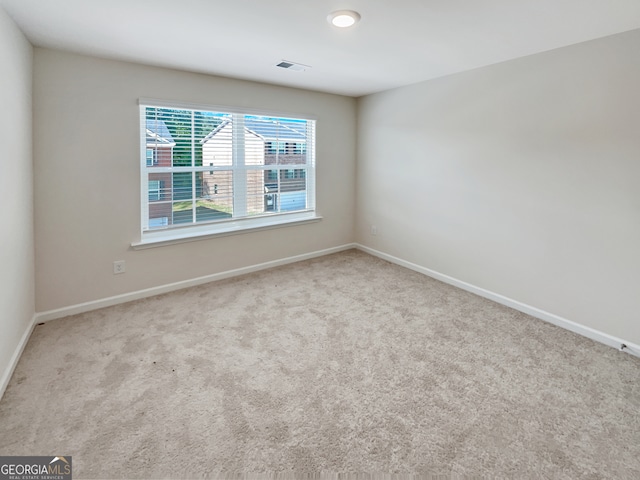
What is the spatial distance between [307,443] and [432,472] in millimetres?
579

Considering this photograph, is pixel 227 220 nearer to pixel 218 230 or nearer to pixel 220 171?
pixel 218 230

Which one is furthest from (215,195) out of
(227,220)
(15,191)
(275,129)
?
(15,191)

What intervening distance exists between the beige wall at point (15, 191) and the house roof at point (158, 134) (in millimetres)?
914

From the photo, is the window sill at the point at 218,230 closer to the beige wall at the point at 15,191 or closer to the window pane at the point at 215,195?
the window pane at the point at 215,195

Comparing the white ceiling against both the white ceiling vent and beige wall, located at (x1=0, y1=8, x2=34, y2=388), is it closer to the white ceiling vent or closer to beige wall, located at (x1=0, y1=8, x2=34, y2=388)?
the white ceiling vent

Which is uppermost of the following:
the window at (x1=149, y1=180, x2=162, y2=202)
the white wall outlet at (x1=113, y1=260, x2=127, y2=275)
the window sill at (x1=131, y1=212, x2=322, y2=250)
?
the window at (x1=149, y1=180, x2=162, y2=202)

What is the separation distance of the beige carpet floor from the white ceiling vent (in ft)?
7.47

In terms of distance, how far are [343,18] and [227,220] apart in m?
2.50

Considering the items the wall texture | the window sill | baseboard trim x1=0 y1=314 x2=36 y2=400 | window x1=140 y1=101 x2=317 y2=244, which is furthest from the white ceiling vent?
baseboard trim x1=0 y1=314 x2=36 y2=400

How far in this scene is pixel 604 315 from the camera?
257cm

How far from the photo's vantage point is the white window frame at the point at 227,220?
328 cm

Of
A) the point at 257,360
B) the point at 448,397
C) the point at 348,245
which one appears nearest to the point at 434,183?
the point at 348,245

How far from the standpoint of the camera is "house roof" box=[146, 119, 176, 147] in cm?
327

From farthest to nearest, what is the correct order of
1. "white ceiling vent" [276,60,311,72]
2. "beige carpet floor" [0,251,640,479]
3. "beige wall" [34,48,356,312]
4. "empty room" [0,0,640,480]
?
"white ceiling vent" [276,60,311,72]
"beige wall" [34,48,356,312]
"empty room" [0,0,640,480]
"beige carpet floor" [0,251,640,479]
